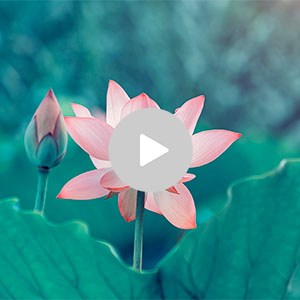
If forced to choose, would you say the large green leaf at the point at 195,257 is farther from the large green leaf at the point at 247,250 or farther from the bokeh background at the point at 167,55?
the bokeh background at the point at 167,55

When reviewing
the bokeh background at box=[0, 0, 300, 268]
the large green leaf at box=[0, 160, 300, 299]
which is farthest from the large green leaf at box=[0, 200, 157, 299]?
the bokeh background at box=[0, 0, 300, 268]

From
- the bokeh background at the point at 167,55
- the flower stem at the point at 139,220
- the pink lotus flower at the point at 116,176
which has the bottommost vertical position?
the flower stem at the point at 139,220

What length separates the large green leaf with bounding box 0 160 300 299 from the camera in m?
0.21

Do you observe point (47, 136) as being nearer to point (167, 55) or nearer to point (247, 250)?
point (247, 250)

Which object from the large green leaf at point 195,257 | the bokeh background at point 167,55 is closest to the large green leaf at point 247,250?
the large green leaf at point 195,257

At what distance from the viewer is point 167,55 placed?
1528 millimetres

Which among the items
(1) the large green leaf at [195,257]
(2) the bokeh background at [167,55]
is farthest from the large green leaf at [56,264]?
(2) the bokeh background at [167,55]

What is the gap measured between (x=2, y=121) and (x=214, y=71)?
0.88 metres

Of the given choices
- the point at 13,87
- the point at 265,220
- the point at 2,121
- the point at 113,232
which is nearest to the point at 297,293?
the point at 265,220

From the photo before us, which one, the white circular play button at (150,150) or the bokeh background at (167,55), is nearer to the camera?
the white circular play button at (150,150)

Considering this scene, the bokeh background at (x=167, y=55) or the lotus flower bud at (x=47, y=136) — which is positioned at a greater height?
the bokeh background at (x=167, y=55)

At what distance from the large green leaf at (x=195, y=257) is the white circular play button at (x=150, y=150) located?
0.07 meters

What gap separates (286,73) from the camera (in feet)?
5.17

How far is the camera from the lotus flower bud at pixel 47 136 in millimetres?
219
